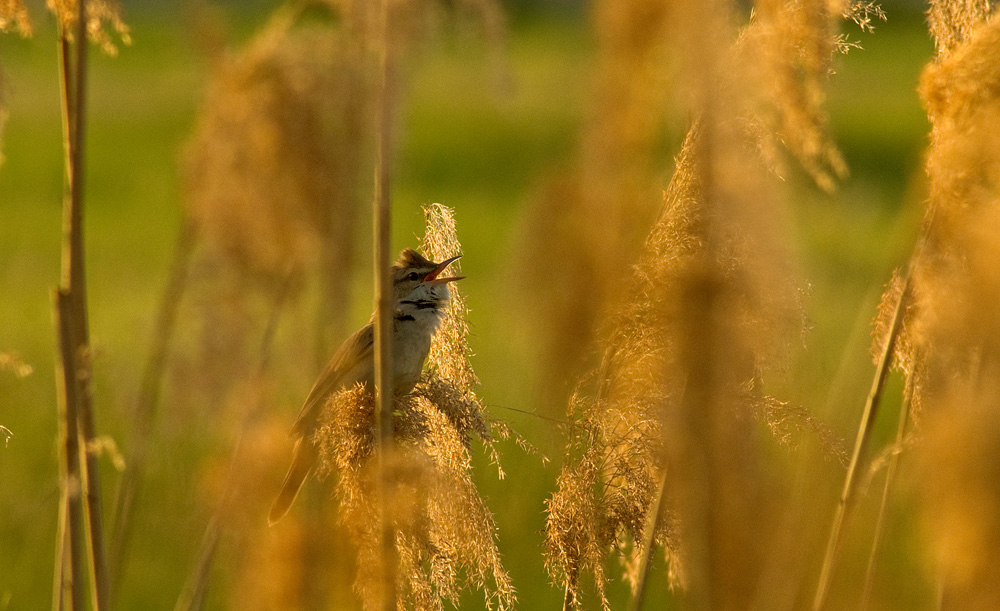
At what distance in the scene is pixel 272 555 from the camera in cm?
126

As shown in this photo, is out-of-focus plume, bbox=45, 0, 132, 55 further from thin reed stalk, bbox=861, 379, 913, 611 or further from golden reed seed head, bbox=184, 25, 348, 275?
thin reed stalk, bbox=861, 379, 913, 611

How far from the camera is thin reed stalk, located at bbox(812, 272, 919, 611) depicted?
63.1 inches

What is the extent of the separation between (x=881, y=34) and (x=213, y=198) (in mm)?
29476

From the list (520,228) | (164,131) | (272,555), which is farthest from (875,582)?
(164,131)

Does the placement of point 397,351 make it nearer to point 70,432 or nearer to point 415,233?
point 415,233

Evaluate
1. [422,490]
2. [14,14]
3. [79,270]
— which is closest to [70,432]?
[79,270]

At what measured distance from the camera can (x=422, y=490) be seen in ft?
5.65

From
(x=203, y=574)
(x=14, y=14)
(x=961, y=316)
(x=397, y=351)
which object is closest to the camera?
(x=961, y=316)

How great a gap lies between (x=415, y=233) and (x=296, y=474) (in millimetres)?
623

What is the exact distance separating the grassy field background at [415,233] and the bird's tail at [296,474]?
213 millimetres

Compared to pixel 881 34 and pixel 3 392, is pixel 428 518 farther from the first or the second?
pixel 881 34

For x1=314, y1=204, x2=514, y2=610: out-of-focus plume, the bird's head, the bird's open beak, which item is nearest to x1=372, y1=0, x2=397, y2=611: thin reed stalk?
x1=314, y1=204, x2=514, y2=610: out-of-focus plume

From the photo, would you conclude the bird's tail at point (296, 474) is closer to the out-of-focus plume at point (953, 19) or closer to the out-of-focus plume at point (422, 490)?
the out-of-focus plume at point (422, 490)

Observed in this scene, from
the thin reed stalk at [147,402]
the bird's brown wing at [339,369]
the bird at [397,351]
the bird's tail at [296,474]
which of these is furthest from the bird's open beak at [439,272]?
the thin reed stalk at [147,402]
